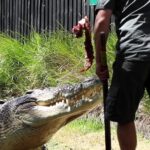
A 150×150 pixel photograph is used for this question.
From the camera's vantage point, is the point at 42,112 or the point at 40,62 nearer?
the point at 42,112

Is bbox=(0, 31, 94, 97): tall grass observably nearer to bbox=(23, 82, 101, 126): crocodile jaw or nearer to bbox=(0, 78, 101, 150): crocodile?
bbox=(0, 78, 101, 150): crocodile

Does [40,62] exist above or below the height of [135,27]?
below

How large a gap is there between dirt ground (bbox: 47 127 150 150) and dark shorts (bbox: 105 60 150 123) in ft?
6.95

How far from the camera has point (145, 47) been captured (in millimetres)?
4203

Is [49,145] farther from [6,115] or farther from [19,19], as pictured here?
[19,19]

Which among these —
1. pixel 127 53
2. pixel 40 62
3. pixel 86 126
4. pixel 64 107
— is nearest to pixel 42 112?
pixel 64 107

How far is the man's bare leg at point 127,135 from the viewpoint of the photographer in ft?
14.2

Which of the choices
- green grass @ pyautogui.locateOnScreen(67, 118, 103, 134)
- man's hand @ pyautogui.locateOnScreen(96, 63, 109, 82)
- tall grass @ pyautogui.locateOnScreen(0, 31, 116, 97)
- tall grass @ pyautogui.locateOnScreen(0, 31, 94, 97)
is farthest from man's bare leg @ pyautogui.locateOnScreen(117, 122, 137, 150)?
tall grass @ pyautogui.locateOnScreen(0, 31, 94, 97)

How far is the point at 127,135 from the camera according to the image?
4.36 meters

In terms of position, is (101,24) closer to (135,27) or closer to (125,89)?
(135,27)

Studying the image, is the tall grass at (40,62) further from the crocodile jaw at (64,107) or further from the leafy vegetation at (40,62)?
the crocodile jaw at (64,107)

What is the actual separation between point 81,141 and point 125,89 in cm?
273

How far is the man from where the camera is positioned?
13.8ft

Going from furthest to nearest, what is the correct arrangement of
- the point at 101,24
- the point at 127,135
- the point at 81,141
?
the point at 81,141, the point at 127,135, the point at 101,24
